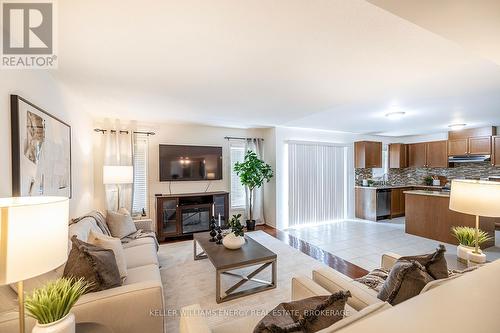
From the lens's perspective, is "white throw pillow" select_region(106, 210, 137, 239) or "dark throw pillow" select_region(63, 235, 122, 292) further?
"white throw pillow" select_region(106, 210, 137, 239)

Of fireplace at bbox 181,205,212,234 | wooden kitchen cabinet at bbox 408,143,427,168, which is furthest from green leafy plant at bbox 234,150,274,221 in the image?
wooden kitchen cabinet at bbox 408,143,427,168

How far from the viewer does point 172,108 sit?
346cm

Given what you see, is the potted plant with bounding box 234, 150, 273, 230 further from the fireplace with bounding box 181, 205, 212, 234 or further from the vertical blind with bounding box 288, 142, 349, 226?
the fireplace with bounding box 181, 205, 212, 234

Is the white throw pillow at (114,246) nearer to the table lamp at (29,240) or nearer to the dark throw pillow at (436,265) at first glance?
the table lamp at (29,240)

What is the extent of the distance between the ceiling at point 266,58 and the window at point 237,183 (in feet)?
6.02

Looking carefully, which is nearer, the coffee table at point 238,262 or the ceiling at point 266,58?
the ceiling at point 266,58

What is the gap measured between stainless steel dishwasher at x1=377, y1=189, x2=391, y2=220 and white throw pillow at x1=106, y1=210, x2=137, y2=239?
18.7 ft

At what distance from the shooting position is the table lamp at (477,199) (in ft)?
5.85

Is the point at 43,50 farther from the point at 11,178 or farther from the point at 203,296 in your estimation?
the point at 203,296

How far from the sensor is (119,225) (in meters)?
2.97

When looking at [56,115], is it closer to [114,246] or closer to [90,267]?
[114,246]

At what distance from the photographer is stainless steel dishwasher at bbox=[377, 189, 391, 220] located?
5707 mm

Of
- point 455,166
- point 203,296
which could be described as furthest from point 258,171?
point 455,166

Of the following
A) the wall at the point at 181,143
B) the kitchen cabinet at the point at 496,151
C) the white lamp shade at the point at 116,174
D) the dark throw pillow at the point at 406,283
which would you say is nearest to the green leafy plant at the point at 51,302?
the dark throw pillow at the point at 406,283
